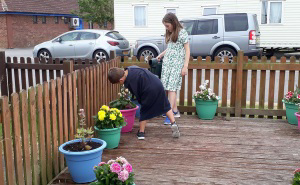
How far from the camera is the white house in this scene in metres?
18.0

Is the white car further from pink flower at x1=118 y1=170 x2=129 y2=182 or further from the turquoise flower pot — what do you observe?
pink flower at x1=118 y1=170 x2=129 y2=182

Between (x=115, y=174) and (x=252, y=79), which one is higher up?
(x=252, y=79)

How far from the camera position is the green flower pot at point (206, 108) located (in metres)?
5.85

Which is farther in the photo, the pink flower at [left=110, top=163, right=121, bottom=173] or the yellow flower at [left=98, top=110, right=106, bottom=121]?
the yellow flower at [left=98, top=110, right=106, bottom=121]

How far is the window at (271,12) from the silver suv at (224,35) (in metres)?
4.50

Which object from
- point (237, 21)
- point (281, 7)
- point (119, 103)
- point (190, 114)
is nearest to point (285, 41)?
point (281, 7)

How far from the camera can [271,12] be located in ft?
60.5

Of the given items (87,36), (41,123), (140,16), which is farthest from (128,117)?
(140,16)

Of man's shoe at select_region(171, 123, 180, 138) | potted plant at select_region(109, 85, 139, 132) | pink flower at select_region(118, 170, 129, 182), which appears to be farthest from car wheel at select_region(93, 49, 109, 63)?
pink flower at select_region(118, 170, 129, 182)

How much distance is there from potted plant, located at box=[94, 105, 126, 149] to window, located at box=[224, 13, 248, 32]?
36.0ft

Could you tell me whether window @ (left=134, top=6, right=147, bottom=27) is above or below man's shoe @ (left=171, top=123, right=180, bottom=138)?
above

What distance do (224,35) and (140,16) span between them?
25.7ft

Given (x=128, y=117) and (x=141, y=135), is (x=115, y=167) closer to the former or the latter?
(x=141, y=135)

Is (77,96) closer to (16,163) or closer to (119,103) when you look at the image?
(119,103)
